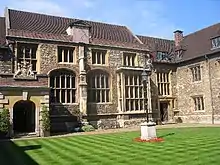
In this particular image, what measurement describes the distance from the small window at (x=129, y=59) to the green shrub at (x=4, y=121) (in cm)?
1320

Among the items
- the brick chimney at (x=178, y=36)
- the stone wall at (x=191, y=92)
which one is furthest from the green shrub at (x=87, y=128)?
the brick chimney at (x=178, y=36)

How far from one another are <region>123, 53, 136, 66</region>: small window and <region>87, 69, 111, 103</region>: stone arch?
8.41ft

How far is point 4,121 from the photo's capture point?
60.8ft

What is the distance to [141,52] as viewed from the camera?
29453 millimetres

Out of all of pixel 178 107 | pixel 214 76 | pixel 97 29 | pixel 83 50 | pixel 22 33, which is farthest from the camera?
pixel 178 107

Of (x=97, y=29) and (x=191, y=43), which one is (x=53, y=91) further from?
(x=191, y=43)

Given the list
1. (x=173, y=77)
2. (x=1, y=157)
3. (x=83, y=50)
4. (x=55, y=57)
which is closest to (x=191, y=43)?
(x=173, y=77)

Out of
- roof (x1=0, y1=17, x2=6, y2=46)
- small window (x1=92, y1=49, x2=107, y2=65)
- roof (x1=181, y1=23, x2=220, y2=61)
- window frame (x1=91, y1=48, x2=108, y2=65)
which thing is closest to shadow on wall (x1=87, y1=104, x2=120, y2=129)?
window frame (x1=91, y1=48, x2=108, y2=65)

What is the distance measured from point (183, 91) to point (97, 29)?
11.6m

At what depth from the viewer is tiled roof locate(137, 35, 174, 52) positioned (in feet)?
110

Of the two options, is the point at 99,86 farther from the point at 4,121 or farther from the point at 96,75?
the point at 4,121

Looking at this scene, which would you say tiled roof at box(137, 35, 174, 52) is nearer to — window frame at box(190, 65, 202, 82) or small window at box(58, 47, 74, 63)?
window frame at box(190, 65, 202, 82)

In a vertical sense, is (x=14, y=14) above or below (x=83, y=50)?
above

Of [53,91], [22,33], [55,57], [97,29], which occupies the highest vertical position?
[97,29]
